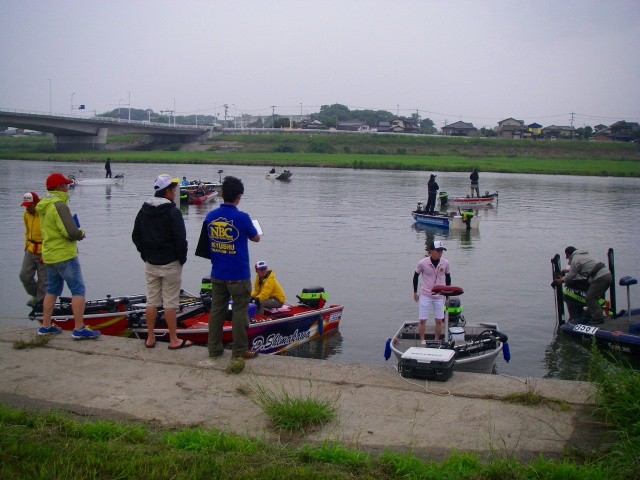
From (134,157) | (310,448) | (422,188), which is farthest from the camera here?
(134,157)

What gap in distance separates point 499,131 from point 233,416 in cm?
15106

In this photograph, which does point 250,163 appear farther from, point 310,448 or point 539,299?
point 310,448

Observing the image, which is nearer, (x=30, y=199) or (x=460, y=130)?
(x=30, y=199)

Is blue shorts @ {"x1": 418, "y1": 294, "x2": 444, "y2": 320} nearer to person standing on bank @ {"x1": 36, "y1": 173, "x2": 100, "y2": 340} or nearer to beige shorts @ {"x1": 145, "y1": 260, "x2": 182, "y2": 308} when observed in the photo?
beige shorts @ {"x1": 145, "y1": 260, "x2": 182, "y2": 308}

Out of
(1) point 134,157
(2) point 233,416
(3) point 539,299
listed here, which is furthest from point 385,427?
(1) point 134,157

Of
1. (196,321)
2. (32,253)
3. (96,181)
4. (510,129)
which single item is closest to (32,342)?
(32,253)

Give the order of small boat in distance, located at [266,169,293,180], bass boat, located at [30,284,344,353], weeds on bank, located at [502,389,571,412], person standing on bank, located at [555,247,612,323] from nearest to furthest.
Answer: weeds on bank, located at [502,389,571,412] < bass boat, located at [30,284,344,353] < person standing on bank, located at [555,247,612,323] < small boat in distance, located at [266,169,293,180]

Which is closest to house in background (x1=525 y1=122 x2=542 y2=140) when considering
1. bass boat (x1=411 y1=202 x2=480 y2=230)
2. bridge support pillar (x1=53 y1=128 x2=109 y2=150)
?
bridge support pillar (x1=53 y1=128 x2=109 y2=150)

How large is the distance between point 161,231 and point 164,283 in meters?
0.64

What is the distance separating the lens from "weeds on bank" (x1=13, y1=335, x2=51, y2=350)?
7504 mm

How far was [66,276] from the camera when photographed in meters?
7.83

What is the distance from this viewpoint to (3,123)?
262 ft

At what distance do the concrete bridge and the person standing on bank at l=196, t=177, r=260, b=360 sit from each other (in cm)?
8012

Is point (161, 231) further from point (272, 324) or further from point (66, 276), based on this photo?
point (272, 324)
